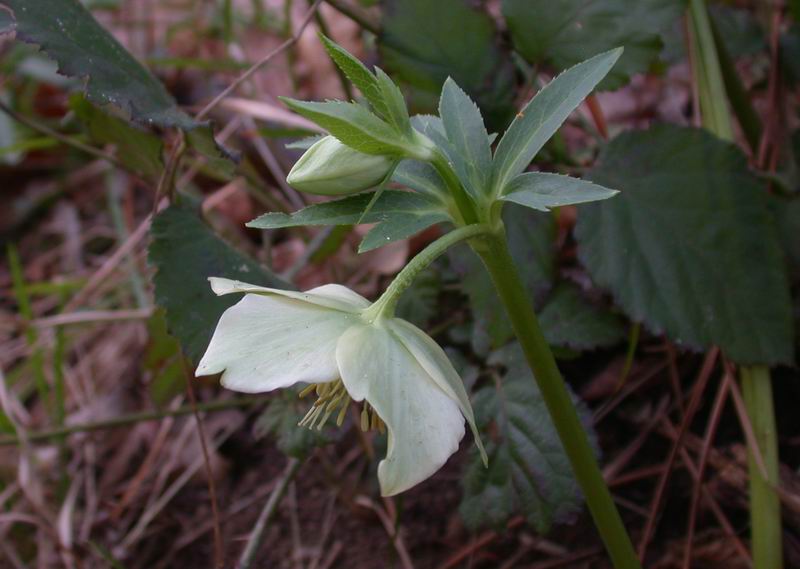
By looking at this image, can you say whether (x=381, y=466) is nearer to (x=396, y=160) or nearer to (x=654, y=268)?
(x=396, y=160)

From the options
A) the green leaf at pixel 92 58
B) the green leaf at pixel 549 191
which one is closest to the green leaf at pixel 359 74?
the green leaf at pixel 549 191

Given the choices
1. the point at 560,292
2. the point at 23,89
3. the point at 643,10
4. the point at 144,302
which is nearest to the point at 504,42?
the point at 643,10

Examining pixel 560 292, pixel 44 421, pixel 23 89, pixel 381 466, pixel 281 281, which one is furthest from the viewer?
pixel 23 89

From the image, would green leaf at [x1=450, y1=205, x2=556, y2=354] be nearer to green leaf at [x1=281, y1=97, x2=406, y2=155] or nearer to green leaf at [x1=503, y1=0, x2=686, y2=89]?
green leaf at [x1=503, y1=0, x2=686, y2=89]

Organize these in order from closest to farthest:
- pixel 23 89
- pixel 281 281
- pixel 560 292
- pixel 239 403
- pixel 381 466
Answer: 1. pixel 381 466
2. pixel 281 281
3. pixel 560 292
4. pixel 239 403
5. pixel 23 89

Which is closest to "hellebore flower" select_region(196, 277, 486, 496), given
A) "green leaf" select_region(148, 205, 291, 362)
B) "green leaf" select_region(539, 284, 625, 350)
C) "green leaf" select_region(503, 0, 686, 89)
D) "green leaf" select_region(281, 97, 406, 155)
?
"green leaf" select_region(281, 97, 406, 155)

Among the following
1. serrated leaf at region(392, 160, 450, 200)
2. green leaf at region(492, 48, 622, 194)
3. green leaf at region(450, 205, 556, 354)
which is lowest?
green leaf at region(450, 205, 556, 354)

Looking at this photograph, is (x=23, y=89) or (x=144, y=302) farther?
(x=23, y=89)
